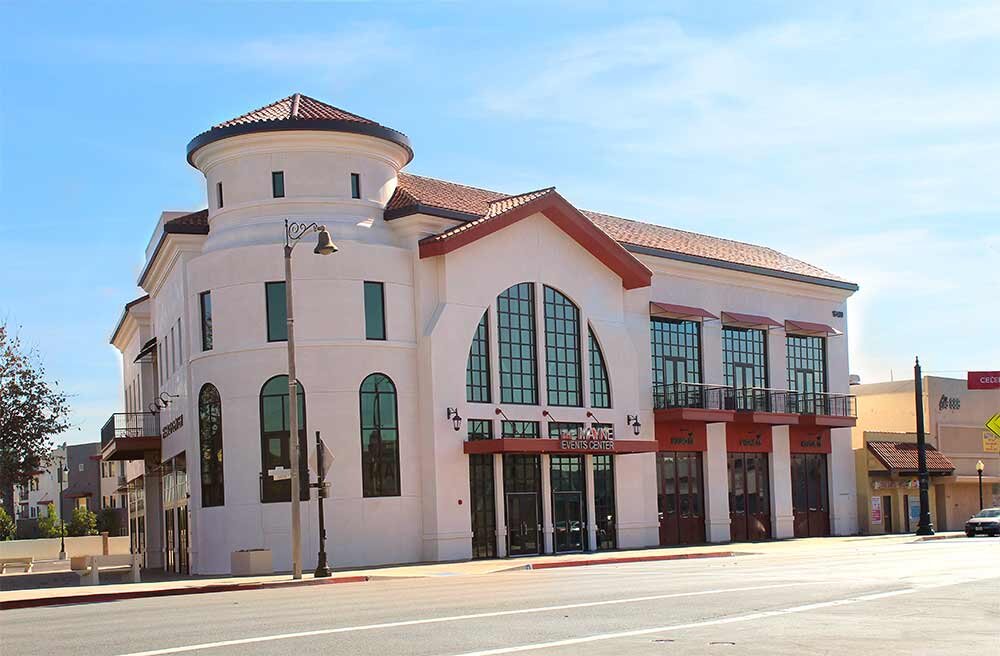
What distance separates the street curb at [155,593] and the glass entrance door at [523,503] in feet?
35.7

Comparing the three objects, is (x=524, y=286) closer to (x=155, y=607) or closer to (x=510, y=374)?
(x=510, y=374)

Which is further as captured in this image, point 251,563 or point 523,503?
point 523,503

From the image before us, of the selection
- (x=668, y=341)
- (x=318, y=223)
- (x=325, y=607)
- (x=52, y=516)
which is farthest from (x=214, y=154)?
(x=52, y=516)

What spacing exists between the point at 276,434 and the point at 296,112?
31.6ft

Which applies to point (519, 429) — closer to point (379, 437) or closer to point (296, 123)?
point (379, 437)

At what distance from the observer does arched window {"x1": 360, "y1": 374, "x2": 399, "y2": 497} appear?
37.1 meters

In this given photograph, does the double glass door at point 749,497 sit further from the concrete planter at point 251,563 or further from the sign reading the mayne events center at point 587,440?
the concrete planter at point 251,563

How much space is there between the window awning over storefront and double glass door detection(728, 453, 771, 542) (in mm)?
5589

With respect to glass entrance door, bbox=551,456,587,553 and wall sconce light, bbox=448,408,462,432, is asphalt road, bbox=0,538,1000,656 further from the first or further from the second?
glass entrance door, bbox=551,456,587,553

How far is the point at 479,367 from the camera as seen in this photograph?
39.7 meters

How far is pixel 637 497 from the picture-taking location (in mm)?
44250

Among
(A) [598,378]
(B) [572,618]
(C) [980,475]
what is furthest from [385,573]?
(C) [980,475]

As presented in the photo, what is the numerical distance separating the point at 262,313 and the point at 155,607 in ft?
54.0

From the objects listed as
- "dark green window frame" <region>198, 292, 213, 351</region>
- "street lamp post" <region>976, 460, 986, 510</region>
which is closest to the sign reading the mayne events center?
"dark green window frame" <region>198, 292, 213, 351</region>
